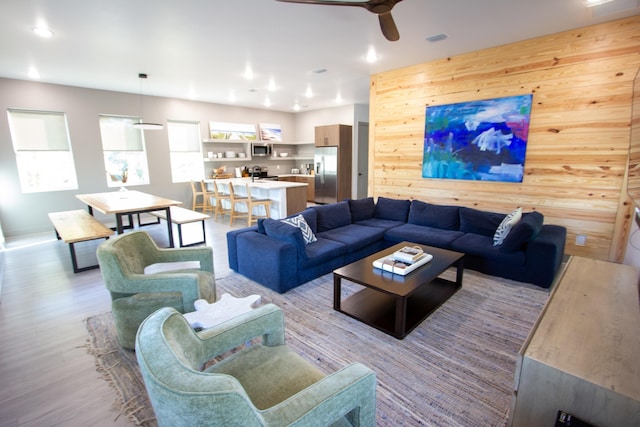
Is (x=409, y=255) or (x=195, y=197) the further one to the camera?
(x=195, y=197)

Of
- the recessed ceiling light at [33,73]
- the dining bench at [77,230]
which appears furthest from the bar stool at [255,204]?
the recessed ceiling light at [33,73]

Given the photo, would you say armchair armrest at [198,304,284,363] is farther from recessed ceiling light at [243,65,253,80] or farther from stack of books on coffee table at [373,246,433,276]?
recessed ceiling light at [243,65,253,80]

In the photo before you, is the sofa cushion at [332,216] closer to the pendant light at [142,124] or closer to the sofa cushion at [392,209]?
the sofa cushion at [392,209]

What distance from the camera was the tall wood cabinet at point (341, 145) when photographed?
25.8ft

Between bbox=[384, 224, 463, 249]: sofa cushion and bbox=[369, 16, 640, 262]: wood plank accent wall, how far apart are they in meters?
0.75

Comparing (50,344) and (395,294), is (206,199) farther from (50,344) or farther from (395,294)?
(395,294)

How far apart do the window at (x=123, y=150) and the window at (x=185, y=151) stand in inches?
25.7

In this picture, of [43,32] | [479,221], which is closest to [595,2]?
[479,221]

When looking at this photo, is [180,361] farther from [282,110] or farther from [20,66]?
[282,110]

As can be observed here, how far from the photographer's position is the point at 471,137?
4.14 meters

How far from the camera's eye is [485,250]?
337 cm

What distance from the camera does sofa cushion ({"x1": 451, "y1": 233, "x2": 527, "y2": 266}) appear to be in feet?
10.5

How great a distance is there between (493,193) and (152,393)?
4.43m

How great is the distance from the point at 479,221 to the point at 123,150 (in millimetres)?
7052
